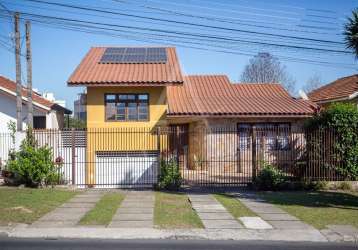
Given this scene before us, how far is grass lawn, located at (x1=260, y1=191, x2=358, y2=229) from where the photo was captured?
10992mm

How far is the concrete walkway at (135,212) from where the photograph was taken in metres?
10.4

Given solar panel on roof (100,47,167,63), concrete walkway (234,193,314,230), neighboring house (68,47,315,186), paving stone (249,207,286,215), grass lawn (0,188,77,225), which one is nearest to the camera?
concrete walkway (234,193,314,230)

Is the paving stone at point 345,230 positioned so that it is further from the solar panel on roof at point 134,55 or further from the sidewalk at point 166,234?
the solar panel on roof at point 134,55

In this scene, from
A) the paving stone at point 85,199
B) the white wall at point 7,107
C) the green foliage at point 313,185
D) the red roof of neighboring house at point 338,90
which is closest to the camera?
the paving stone at point 85,199

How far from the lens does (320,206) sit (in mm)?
13055

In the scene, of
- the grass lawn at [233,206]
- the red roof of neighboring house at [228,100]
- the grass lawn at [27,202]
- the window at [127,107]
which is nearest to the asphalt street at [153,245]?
the grass lawn at [27,202]

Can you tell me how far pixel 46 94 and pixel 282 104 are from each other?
26.4 meters

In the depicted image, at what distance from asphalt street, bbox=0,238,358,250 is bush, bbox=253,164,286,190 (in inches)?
307

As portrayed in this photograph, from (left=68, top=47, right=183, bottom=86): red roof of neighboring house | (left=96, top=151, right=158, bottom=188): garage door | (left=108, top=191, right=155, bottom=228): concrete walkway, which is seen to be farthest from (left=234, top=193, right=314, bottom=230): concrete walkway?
(left=68, top=47, right=183, bottom=86): red roof of neighboring house

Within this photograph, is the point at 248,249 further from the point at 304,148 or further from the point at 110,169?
the point at 110,169

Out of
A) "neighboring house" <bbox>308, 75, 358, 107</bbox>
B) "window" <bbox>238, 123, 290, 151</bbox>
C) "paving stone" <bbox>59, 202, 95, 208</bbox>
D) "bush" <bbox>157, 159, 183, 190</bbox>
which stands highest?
"neighboring house" <bbox>308, 75, 358, 107</bbox>

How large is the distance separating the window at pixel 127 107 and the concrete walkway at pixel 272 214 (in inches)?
295

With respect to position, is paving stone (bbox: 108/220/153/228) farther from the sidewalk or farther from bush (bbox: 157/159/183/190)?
bush (bbox: 157/159/183/190)

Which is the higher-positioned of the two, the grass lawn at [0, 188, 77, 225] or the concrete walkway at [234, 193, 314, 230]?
the grass lawn at [0, 188, 77, 225]
